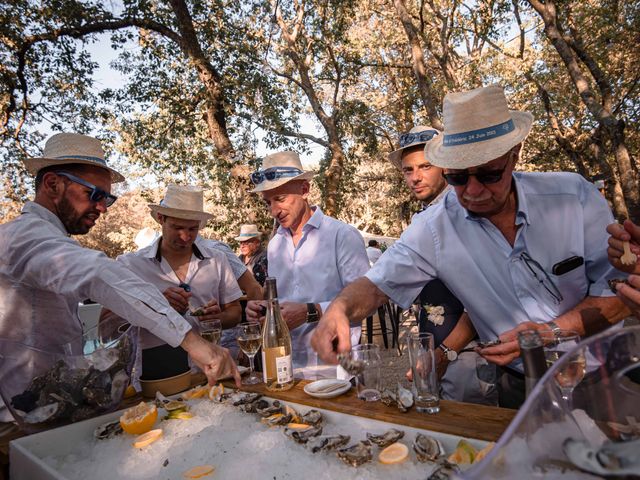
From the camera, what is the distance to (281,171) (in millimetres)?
3555

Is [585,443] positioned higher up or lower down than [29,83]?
lower down

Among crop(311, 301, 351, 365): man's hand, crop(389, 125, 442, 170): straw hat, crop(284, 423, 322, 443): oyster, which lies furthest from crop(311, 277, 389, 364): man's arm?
crop(389, 125, 442, 170): straw hat

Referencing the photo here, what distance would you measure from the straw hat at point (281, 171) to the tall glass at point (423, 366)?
7.10 ft

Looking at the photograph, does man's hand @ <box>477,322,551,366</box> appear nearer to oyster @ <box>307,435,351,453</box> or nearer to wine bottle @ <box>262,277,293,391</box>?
oyster @ <box>307,435,351,453</box>

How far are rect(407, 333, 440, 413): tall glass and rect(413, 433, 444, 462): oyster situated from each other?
11.0 inches

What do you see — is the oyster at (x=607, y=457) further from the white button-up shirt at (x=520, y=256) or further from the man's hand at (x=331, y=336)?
the white button-up shirt at (x=520, y=256)

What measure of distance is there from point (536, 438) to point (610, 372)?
0.24m

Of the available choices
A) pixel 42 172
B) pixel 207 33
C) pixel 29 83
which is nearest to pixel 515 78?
pixel 207 33

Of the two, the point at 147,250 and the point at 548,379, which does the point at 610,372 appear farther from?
the point at 147,250

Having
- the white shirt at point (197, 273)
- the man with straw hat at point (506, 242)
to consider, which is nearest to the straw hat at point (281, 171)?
the white shirt at point (197, 273)

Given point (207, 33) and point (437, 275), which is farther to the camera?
point (207, 33)

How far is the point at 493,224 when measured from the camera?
231 cm

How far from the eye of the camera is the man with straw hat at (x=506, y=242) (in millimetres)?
2119

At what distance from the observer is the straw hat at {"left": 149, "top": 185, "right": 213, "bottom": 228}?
11.7ft
